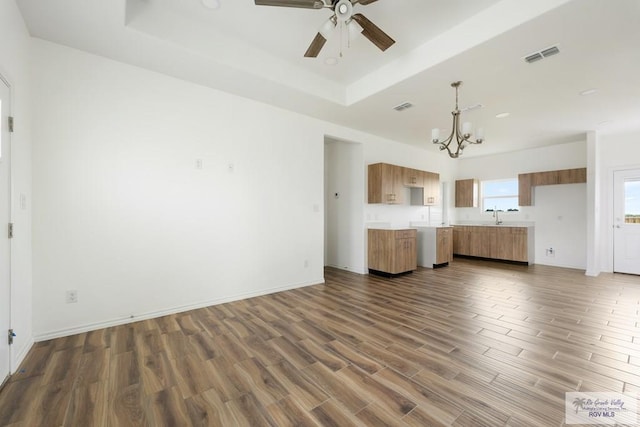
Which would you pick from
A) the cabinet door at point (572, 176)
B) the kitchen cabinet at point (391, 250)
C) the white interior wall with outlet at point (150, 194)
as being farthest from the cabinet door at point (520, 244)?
the white interior wall with outlet at point (150, 194)

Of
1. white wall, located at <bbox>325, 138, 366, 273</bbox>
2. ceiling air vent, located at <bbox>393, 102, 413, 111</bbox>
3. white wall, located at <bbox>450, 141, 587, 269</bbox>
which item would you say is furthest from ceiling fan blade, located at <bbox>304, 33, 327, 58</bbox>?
white wall, located at <bbox>450, 141, 587, 269</bbox>

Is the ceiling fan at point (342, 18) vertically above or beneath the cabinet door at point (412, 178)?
above

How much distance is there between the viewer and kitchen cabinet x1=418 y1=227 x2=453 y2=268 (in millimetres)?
5980

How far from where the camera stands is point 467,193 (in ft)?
24.8

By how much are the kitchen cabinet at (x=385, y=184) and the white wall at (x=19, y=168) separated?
15.7 feet

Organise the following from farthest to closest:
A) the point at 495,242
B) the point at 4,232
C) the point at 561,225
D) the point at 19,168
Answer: the point at 495,242
the point at 561,225
the point at 19,168
the point at 4,232

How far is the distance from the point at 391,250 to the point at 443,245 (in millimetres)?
1833

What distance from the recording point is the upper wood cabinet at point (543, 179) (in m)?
5.88

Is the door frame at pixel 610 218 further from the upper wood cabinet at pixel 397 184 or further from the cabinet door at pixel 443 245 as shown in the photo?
the upper wood cabinet at pixel 397 184

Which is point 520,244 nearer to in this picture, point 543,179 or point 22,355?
point 543,179

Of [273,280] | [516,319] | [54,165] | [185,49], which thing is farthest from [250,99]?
[516,319]

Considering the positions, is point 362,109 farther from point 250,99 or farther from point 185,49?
point 185,49

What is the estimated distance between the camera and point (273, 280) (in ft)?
13.6

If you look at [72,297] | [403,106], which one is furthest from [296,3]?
[72,297]
